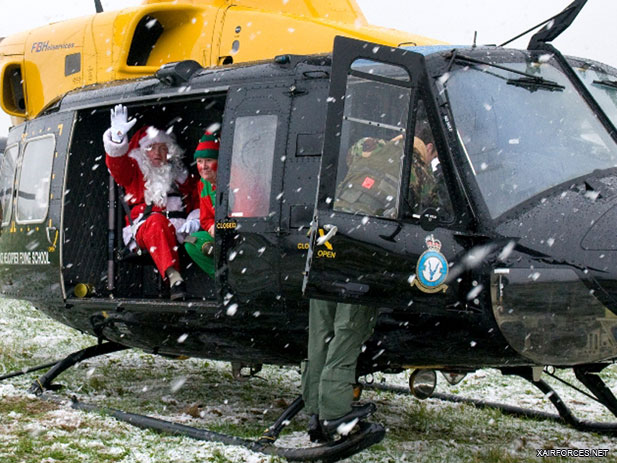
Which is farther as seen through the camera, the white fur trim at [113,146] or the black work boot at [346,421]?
the white fur trim at [113,146]

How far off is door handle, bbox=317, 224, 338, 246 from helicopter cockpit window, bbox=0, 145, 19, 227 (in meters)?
3.53

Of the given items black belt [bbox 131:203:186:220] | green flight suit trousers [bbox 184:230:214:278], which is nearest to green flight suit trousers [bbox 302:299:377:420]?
green flight suit trousers [bbox 184:230:214:278]

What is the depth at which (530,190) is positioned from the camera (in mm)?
4297

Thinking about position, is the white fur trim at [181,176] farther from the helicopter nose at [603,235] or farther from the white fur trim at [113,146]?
the helicopter nose at [603,235]

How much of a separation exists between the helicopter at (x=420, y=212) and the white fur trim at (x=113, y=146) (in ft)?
1.73

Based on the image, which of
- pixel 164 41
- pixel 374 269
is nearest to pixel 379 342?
pixel 374 269

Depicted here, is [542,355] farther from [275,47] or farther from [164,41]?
[164,41]

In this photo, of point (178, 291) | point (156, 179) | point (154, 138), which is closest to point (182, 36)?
point (154, 138)

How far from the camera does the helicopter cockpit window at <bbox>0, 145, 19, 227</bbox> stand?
6832 millimetres

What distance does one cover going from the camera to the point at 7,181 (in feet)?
22.7

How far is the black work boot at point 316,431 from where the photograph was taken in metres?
4.59

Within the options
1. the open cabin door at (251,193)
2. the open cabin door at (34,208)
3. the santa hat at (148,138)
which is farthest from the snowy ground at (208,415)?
the santa hat at (148,138)

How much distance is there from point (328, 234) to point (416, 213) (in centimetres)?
46

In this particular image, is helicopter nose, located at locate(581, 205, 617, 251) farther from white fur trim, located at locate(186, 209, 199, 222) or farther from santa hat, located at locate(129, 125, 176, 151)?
santa hat, located at locate(129, 125, 176, 151)
